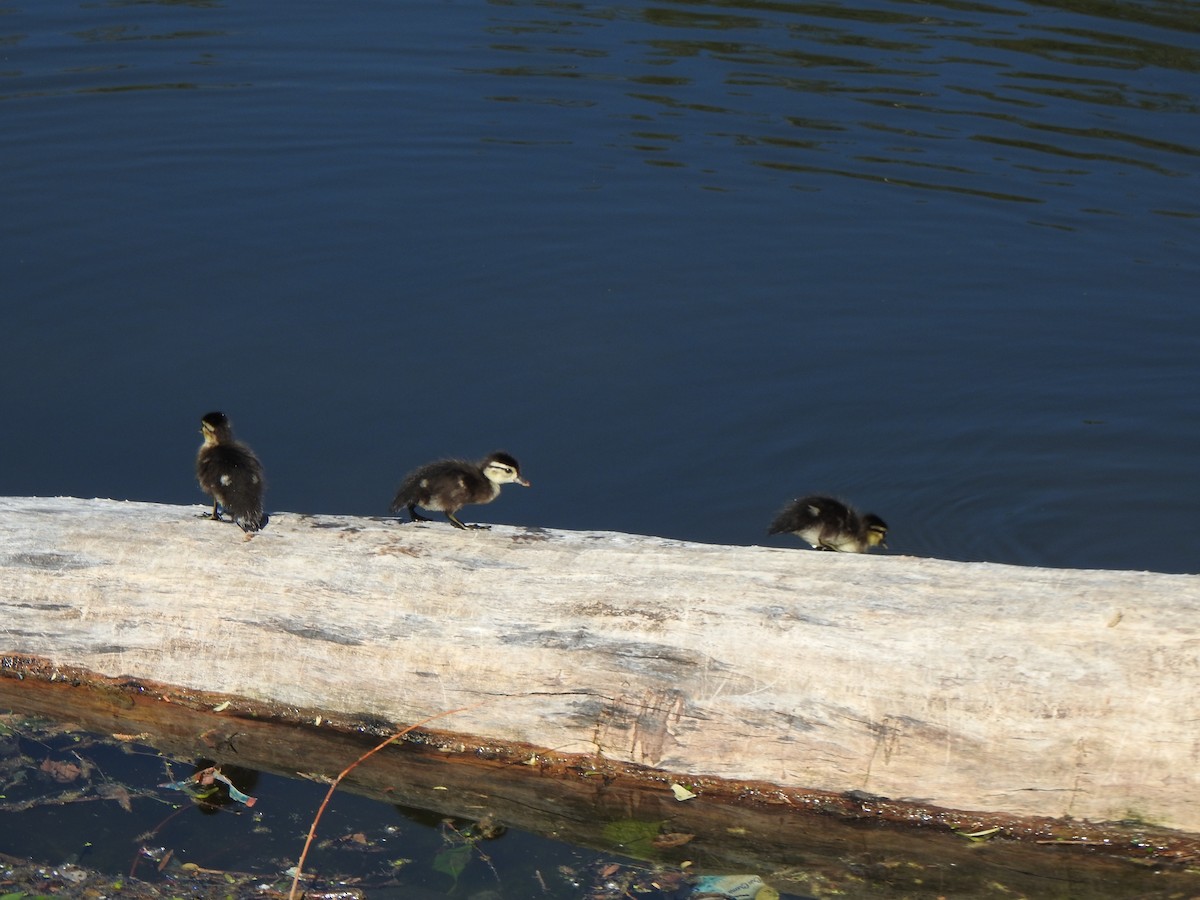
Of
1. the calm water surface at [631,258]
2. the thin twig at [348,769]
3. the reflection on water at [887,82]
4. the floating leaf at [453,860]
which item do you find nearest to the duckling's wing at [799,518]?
the calm water surface at [631,258]

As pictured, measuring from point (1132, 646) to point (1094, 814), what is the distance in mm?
653

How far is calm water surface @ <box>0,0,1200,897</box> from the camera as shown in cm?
948

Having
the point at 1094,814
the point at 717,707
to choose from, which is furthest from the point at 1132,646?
the point at 717,707

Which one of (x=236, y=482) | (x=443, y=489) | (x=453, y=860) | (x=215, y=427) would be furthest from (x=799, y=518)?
(x=215, y=427)

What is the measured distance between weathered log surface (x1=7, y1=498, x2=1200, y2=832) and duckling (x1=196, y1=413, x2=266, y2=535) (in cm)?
10

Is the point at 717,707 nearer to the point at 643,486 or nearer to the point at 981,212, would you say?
the point at 643,486

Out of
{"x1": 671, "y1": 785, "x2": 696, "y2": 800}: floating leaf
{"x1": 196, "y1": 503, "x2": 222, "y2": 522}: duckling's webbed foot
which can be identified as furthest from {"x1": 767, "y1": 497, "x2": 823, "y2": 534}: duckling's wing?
{"x1": 196, "y1": 503, "x2": 222, "y2": 522}: duckling's webbed foot

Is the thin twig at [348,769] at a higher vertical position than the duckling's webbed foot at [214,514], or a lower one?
lower

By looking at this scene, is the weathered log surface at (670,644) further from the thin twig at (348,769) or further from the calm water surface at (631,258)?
the calm water surface at (631,258)

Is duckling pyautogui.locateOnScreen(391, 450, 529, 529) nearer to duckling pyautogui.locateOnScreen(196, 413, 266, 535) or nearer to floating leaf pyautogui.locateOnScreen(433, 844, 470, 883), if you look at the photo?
duckling pyautogui.locateOnScreen(196, 413, 266, 535)

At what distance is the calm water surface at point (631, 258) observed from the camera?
948cm

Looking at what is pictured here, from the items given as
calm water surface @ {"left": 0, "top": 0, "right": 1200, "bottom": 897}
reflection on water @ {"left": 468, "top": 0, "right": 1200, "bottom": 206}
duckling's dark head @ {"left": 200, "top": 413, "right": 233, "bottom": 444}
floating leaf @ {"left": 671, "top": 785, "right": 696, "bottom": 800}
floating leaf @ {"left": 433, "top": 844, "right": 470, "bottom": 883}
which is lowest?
floating leaf @ {"left": 433, "top": 844, "right": 470, "bottom": 883}

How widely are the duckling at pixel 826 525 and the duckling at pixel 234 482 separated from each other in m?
2.67

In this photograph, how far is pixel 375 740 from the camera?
6.17m
